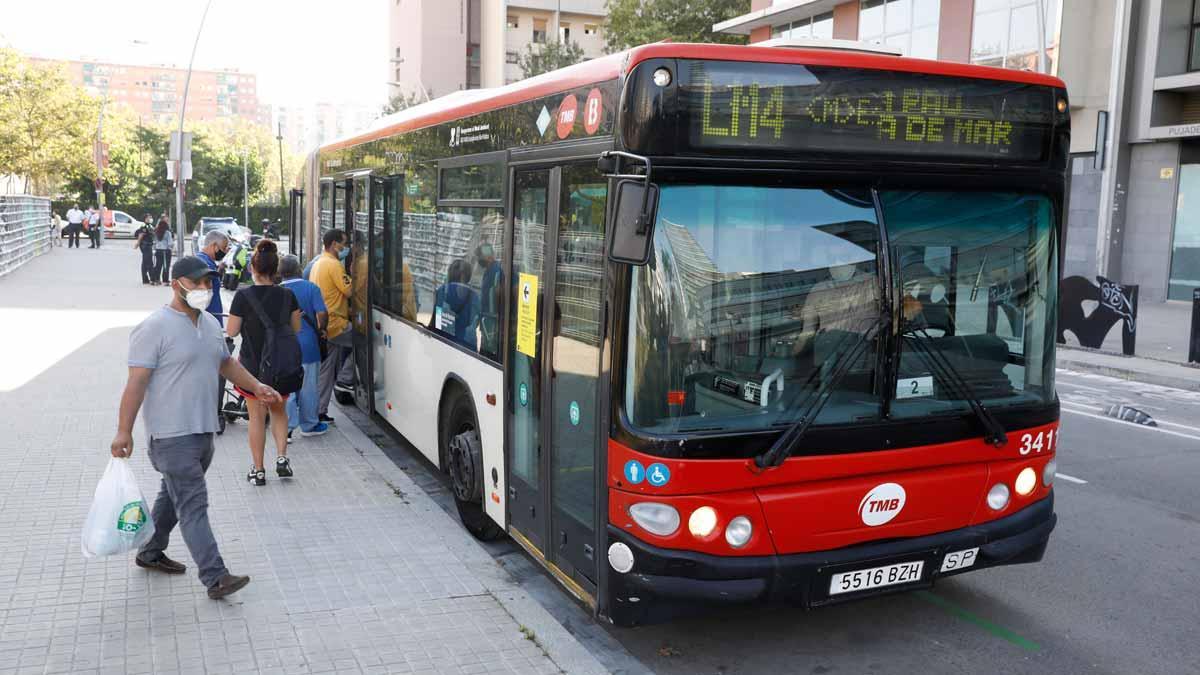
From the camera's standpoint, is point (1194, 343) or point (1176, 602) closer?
point (1176, 602)

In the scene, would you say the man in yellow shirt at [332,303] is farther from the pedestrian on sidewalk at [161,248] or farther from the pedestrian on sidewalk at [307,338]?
the pedestrian on sidewalk at [161,248]

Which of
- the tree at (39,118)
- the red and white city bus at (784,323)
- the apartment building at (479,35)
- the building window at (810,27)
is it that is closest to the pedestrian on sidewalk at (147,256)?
the building window at (810,27)

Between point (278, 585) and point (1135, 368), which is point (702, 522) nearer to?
point (278, 585)

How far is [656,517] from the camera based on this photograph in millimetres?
4461

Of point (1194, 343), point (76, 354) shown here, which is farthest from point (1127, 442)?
point (76, 354)

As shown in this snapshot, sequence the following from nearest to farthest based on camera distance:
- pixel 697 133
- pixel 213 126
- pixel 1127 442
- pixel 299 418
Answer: pixel 697 133 < pixel 299 418 < pixel 1127 442 < pixel 213 126

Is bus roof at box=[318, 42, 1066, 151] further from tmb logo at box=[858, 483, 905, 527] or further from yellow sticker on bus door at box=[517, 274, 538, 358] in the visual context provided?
tmb logo at box=[858, 483, 905, 527]

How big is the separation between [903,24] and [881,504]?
29.5m

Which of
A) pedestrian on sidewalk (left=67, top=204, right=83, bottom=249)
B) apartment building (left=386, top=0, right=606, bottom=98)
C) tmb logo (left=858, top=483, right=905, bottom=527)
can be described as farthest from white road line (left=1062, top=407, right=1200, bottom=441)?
apartment building (left=386, top=0, right=606, bottom=98)

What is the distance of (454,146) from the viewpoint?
7.07m

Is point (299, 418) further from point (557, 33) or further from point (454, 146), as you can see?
point (557, 33)

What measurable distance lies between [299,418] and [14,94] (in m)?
48.8

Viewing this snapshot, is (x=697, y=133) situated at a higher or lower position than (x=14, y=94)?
lower

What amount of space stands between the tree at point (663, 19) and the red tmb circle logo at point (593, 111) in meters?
32.9
